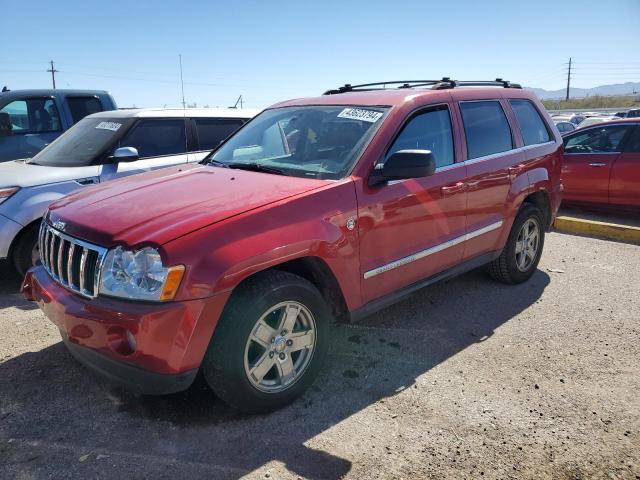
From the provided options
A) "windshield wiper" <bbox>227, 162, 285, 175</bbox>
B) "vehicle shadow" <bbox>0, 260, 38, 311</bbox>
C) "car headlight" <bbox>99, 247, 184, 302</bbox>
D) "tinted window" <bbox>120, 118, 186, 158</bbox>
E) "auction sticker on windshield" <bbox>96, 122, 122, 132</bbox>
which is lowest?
"vehicle shadow" <bbox>0, 260, 38, 311</bbox>

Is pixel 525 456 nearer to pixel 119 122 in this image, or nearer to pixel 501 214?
pixel 501 214

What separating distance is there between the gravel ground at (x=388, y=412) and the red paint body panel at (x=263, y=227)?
511mm

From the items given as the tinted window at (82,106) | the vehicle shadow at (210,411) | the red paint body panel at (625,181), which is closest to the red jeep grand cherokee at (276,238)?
the vehicle shadow at (210,411)

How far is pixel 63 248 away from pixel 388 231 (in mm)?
1996

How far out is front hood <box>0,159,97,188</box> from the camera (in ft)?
16.3

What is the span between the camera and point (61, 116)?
7.62 metres

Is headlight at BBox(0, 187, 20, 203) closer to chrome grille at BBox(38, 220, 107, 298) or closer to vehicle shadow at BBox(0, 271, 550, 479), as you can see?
vehicle shadow at BBox(0, 271, 550, 479)

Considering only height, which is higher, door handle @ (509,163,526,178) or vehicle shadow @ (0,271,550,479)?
door handle @ (509,163,526,178)

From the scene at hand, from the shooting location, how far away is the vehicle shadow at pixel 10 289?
15.3ft

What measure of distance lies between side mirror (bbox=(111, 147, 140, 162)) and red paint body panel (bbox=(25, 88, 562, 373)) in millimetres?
1521

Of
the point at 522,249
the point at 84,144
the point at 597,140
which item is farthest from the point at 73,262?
the point at 597,140

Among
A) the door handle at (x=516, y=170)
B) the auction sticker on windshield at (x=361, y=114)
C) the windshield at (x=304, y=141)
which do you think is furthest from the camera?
the door handle at (x=516, y=170)

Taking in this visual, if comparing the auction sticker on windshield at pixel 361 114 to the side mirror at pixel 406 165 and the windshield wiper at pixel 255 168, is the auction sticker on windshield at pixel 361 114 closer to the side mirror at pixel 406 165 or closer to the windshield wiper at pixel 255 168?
the side mirror at pixel 406 165

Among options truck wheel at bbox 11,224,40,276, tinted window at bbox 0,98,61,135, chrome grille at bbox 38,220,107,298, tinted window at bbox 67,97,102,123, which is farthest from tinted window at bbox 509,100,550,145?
tinted window at bbox 0,98,61,135
